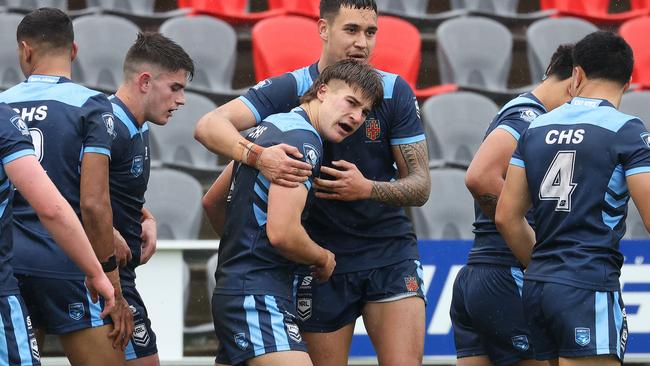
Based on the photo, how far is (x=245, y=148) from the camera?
4586 mm

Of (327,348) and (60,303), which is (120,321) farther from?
(327,348)

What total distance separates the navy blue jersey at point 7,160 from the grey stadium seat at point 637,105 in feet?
20.0

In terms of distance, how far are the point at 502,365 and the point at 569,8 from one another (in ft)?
18.3

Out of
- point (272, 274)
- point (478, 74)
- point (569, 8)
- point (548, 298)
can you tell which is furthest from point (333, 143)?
point (569, 8)

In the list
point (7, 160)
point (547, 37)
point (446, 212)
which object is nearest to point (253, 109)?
point (7, 160)

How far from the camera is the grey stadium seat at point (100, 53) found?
360 inches

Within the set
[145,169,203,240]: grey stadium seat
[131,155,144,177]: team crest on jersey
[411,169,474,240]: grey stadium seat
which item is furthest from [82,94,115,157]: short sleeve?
[411,169,474,240]: grey stadium seat

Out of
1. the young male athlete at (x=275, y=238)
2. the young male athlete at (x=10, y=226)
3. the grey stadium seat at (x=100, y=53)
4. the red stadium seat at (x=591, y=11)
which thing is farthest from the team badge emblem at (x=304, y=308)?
the red stadium seat at (x=591, y=11)

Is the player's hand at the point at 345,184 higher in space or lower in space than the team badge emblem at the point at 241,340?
higher

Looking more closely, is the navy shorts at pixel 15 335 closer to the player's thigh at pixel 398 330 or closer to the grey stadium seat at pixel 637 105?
the player's thigh at pixel 398 330

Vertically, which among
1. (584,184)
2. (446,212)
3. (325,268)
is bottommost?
(446,212)

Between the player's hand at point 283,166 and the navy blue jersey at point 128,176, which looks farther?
the navy blue jersey at point 128,176

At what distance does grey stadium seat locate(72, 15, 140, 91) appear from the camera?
30.0ft

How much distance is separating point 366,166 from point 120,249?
1.23 m
